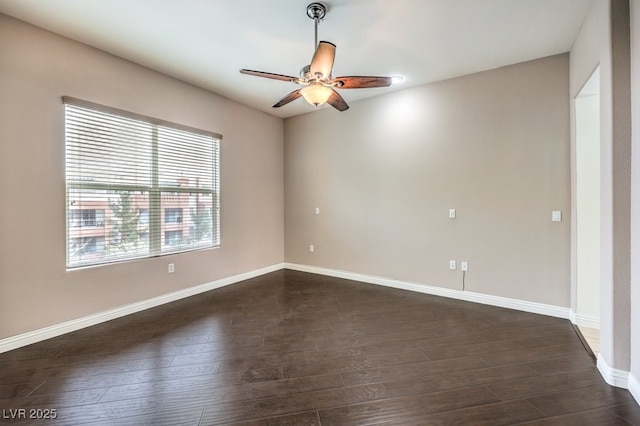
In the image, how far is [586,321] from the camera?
9.39 feet

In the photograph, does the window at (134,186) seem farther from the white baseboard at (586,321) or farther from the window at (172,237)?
the white baseboard at (586,321)

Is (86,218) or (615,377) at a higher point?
(86,218)

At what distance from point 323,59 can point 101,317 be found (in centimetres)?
335

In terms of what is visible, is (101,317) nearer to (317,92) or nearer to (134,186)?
(134,186)

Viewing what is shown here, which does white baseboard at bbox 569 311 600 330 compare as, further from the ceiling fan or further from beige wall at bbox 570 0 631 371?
the ceiling fan

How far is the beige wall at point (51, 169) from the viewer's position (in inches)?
97.2

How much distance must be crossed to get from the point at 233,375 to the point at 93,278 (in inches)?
78.9

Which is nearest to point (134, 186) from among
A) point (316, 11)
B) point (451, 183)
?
point (316, 11)

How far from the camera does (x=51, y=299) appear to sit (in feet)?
8.86

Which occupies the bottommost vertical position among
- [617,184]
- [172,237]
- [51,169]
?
[172,237]

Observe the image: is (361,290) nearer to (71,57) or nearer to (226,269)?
(226,269)

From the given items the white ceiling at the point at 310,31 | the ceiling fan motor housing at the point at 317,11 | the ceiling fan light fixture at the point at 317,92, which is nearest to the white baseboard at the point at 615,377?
the white ceiling at the point at 310,31

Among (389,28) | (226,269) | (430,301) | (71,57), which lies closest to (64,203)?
(71,57)

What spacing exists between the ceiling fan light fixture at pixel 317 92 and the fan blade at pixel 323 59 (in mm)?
109
